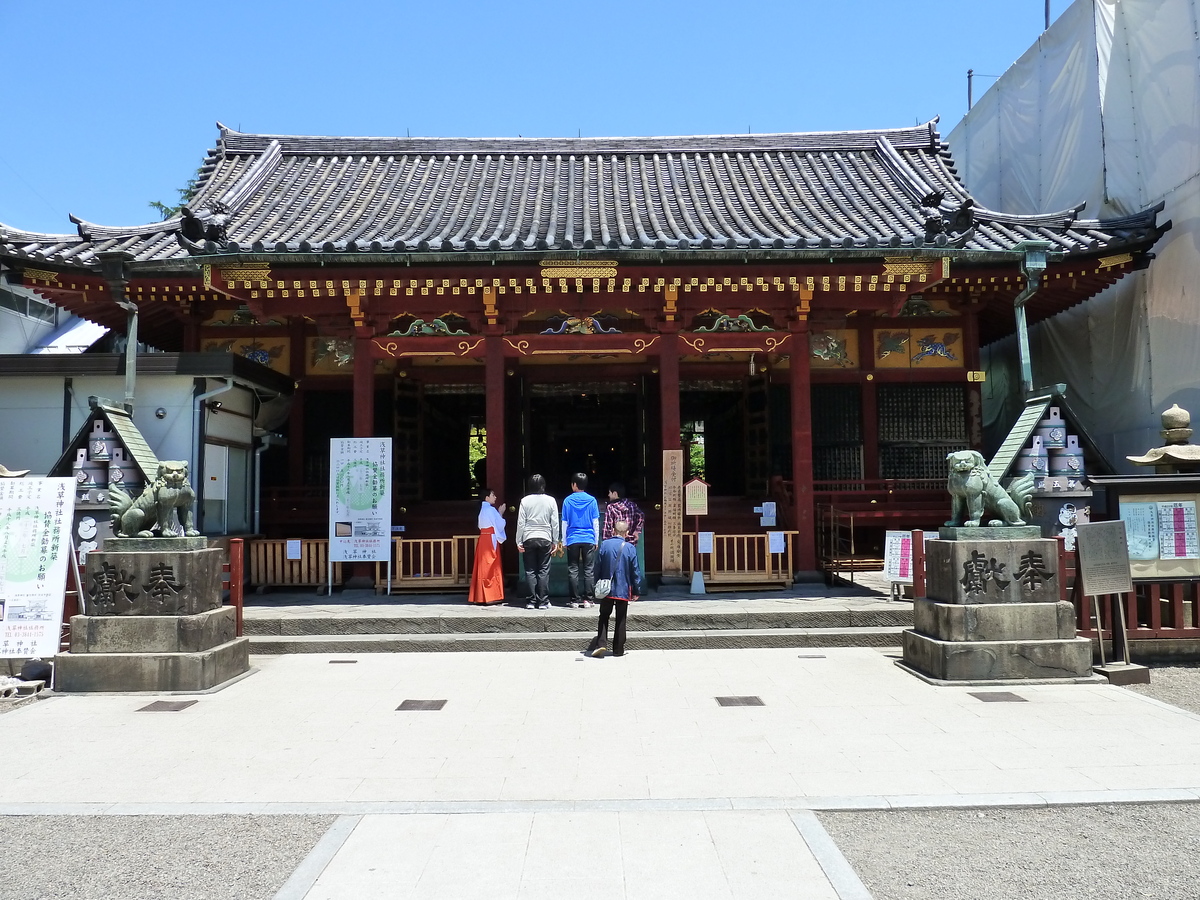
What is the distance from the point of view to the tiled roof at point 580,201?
31.8 ft

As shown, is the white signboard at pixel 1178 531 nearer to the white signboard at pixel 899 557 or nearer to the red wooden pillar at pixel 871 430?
the white signboard at pixel 899 557

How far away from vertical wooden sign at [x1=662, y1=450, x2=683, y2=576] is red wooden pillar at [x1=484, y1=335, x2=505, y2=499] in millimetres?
2203

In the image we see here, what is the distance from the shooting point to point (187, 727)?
559cm

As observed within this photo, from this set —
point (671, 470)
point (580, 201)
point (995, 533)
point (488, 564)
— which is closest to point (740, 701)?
point (995, 533)

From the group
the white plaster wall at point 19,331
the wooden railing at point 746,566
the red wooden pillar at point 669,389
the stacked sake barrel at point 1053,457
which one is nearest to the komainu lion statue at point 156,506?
the red wooden pillar at point 669,389

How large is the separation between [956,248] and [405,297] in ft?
23.7

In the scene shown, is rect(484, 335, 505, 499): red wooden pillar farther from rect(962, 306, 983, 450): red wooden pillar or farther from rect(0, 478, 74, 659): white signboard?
rect(962, 306, 983, 450): red wooden pillar

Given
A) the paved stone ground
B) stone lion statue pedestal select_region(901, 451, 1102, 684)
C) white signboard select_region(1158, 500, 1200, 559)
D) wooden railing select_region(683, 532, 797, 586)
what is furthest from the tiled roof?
the paved stone ground

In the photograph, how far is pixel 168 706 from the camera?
6.16m

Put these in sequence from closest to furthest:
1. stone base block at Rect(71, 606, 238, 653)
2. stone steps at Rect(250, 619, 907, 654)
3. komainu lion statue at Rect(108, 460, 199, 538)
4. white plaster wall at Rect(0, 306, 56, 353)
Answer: stone base block at Rect(71, 606, 238, 653) → komainu lion statue at Rect(108, 460, 199, 538) → stone steps at Rect(250, 619, 907, 654) → white plaster wall at Rect(0, 306, 56, 353)

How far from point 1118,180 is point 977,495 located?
27.2 ft

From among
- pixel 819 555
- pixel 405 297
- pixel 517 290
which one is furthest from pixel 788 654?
pixel 405 297

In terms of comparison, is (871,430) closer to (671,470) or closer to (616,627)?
(671,470)

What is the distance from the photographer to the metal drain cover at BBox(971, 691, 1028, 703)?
6.00 m
